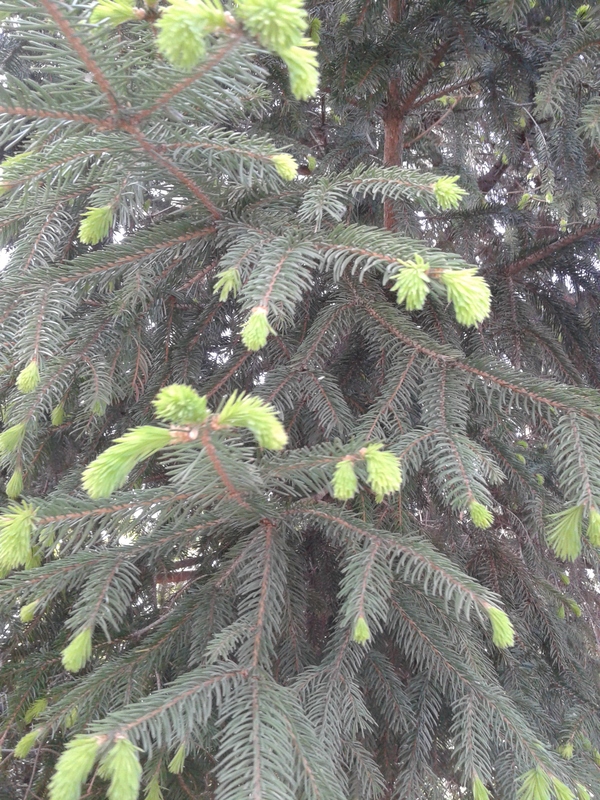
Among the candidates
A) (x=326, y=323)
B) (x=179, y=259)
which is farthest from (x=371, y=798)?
(x=179, y=259)

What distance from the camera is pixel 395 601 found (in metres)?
1.48

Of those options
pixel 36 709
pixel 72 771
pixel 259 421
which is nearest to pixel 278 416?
pixel 259 421

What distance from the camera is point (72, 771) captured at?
0.85 metres

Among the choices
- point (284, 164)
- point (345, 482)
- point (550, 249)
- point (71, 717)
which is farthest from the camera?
point (550, 249)

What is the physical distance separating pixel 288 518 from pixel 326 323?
559 millimetres

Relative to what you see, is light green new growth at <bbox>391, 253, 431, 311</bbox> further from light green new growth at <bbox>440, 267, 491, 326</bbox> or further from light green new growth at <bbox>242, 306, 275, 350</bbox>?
light green new growth at <bbox>242, 306, 275, 350</bbox>

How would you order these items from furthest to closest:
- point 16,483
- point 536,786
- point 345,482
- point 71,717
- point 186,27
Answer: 1. point 16,483
2. point 71,717
3. point 536,786
4. point 345,482
5. point 186,27

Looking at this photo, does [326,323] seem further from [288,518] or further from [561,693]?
[561,693]

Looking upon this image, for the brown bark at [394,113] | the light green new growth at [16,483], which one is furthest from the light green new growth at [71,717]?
the brown bark at [394,113]

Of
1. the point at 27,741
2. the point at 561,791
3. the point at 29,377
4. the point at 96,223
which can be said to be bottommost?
the point at 561,791

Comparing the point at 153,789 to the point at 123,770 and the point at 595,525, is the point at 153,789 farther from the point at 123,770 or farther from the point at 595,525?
the point at 595,525

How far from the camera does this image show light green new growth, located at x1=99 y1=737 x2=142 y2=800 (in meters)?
0.86

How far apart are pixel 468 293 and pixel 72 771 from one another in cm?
102

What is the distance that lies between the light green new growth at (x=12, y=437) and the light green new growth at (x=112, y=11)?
891 millimetres
